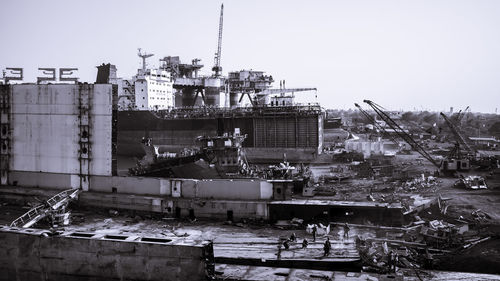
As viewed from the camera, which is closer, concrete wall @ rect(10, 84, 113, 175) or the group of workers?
the group of workers

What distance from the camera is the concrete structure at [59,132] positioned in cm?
3581

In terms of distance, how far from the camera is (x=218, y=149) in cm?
4869

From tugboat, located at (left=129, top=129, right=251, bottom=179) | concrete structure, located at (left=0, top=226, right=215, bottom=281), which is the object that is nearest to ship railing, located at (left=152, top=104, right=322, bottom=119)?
tugboat, located at (left=129, top=129, right=251, bottom=179)

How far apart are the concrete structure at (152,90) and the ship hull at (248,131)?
7.33 metres

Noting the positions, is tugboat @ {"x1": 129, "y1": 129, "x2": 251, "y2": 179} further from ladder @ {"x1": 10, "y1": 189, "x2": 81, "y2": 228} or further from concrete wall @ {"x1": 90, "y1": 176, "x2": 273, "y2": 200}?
ladder @ {"x1": 10, "y1": 189, "x2": 81, "y2": 228}

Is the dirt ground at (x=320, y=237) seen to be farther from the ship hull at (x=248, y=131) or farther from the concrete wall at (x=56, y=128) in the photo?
the ship hull at (x=248, y=131)

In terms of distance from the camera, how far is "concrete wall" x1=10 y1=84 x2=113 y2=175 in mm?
35812

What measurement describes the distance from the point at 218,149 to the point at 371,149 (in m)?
29.1

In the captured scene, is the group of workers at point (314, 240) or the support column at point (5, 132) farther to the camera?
the support column at point (5, 132)

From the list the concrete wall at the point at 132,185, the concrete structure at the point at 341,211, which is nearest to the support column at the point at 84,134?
the concrete wall at the point at 132,185

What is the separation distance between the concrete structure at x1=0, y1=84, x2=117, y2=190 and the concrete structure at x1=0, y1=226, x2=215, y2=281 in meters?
12.6

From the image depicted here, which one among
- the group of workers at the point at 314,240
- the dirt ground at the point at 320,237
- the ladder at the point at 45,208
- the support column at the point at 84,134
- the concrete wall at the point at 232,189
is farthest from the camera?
the support column at the point at 84,134

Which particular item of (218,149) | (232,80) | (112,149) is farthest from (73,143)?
(232,80)

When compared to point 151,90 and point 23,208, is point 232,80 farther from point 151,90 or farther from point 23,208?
point 23,208
